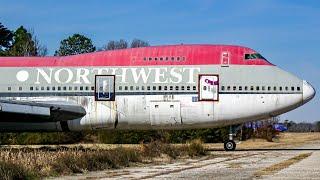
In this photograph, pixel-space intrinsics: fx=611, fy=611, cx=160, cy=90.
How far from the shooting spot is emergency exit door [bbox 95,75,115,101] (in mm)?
28141

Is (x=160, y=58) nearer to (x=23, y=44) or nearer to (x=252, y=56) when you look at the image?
(x=252, y=56)

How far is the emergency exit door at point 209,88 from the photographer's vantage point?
27.5m

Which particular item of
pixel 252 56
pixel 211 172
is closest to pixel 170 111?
pixel 252 56

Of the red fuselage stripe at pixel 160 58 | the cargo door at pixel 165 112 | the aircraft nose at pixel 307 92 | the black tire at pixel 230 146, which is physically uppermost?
the red fuselage stripe at pixel 160 58

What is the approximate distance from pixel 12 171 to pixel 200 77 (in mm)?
14903

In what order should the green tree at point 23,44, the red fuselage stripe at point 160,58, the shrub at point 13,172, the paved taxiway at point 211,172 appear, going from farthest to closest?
the green tree at point 23,44 → the red fuselage stripe at point 160,58 → the paved taxiway at point 211,172 → the shrub at point 13,172

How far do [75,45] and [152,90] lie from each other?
192ft

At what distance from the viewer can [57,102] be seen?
28.2 meters

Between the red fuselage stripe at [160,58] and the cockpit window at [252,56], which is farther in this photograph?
the cockpit window at [252,56]

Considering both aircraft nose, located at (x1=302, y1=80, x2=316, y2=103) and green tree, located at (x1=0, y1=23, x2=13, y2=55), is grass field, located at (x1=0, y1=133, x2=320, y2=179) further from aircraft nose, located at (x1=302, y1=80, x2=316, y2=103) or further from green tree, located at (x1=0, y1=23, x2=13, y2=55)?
green tree, located at (x1=0, y1=23, x2=13, y2=55)

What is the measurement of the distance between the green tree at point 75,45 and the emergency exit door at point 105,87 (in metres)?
56.1

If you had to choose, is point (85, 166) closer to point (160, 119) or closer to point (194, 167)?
point (194, 167)

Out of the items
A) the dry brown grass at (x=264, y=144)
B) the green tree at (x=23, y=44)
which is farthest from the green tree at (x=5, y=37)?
the dry brown grass at (x=264, y=144)

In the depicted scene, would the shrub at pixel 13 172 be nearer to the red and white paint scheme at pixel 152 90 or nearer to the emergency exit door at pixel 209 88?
the red and white paint scheme at pixel 152 90
